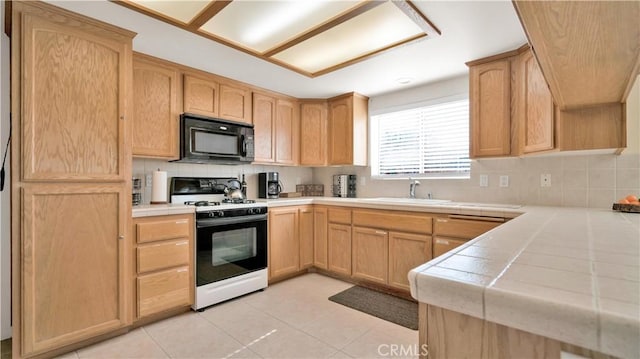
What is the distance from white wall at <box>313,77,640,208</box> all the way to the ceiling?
0.62 ft

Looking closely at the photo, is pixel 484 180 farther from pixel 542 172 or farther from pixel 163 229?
pixel 163 229

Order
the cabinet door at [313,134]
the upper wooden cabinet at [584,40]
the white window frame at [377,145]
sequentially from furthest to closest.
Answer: the cabinet door at [313,134] → the white window frame at [377,145] → the upper wooden cabinet at [584,40]

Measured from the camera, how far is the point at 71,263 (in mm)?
1921

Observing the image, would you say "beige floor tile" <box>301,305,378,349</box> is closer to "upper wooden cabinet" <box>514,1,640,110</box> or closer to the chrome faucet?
the chrome faucet

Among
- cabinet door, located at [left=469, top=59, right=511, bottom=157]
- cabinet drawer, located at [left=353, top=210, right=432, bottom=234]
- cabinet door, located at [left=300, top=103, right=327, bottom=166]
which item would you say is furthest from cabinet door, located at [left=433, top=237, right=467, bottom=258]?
cabinet door, located at [left=300, top=103, right=327, bottom=166]

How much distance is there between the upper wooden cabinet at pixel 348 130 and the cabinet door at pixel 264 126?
76 centimetres

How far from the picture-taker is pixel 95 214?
2018 millimetres

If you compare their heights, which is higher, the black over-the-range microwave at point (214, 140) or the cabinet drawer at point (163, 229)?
the black over-the-range microwave at point (214, 140)

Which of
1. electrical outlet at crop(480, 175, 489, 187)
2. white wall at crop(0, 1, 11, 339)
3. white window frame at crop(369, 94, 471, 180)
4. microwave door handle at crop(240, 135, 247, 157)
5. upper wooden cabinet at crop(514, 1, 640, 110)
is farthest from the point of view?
microwave door handle at crop(240, 135, 247, 157)

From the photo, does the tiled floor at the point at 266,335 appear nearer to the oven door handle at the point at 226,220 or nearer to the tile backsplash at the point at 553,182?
the oven door handle at the point at 226,220

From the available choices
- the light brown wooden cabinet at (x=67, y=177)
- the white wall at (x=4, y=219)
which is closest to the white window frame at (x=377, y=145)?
the light brown wooden cabinet at (x=67, y=177)

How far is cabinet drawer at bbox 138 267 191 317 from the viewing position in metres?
2.24

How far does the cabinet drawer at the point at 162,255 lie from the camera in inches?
88.3

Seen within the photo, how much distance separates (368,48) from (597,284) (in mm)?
2310
